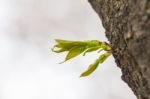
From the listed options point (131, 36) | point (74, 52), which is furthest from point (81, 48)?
point (131, 36)

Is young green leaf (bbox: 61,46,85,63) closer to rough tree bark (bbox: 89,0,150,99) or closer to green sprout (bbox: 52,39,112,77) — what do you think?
green sprout (bbox: 52,39,112,77)

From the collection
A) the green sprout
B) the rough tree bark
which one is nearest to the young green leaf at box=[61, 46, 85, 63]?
the green sprout

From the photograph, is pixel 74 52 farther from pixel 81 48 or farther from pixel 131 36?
pixel 131 36

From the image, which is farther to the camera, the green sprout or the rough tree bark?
the green sprout

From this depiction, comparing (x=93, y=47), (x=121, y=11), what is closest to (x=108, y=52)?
(x=93, y=47)

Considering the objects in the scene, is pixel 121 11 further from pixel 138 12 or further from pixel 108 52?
pixel 108 52

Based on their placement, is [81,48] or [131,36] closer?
[131,36]

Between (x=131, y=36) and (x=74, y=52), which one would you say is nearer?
(x=131, y=36)

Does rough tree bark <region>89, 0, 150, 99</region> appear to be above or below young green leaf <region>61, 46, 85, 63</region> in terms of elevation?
below
